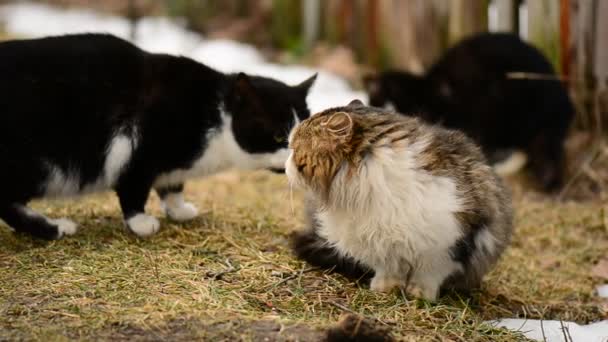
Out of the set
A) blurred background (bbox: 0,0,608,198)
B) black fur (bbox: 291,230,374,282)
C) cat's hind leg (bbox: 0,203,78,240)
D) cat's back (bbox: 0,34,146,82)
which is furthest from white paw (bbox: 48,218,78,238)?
blurred background (bbox: 0,0,608,198)

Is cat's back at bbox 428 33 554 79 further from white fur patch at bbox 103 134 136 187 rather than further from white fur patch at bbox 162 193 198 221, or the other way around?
white fur patch at bbox 103 134 136 187

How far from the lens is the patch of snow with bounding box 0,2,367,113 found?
8360mm

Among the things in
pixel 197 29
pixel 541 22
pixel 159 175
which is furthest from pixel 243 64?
pixel 159 175

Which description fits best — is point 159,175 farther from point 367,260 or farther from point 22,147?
point 367,260

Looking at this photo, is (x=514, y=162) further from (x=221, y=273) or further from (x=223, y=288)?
(x=223, y=288)

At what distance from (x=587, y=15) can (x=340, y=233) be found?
386cm

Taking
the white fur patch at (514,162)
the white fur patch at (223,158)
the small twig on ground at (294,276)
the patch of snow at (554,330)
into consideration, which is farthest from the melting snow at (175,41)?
the patch of snow at (554,330)

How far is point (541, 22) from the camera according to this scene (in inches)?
260

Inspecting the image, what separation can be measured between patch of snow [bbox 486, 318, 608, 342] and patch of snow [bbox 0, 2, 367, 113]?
4169 mm

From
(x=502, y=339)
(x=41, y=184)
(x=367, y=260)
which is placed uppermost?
(x=41, y=184)

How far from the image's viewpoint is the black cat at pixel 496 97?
20.7 feet

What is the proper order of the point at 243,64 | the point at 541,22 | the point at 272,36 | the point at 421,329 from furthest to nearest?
the point at 272,36 → the point at 243,64 → the point at 541,22 → the point at 421,329

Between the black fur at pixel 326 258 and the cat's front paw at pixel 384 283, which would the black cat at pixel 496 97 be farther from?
the cat's front paw at pixel 384 283

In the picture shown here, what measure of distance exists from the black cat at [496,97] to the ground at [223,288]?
1611mm
